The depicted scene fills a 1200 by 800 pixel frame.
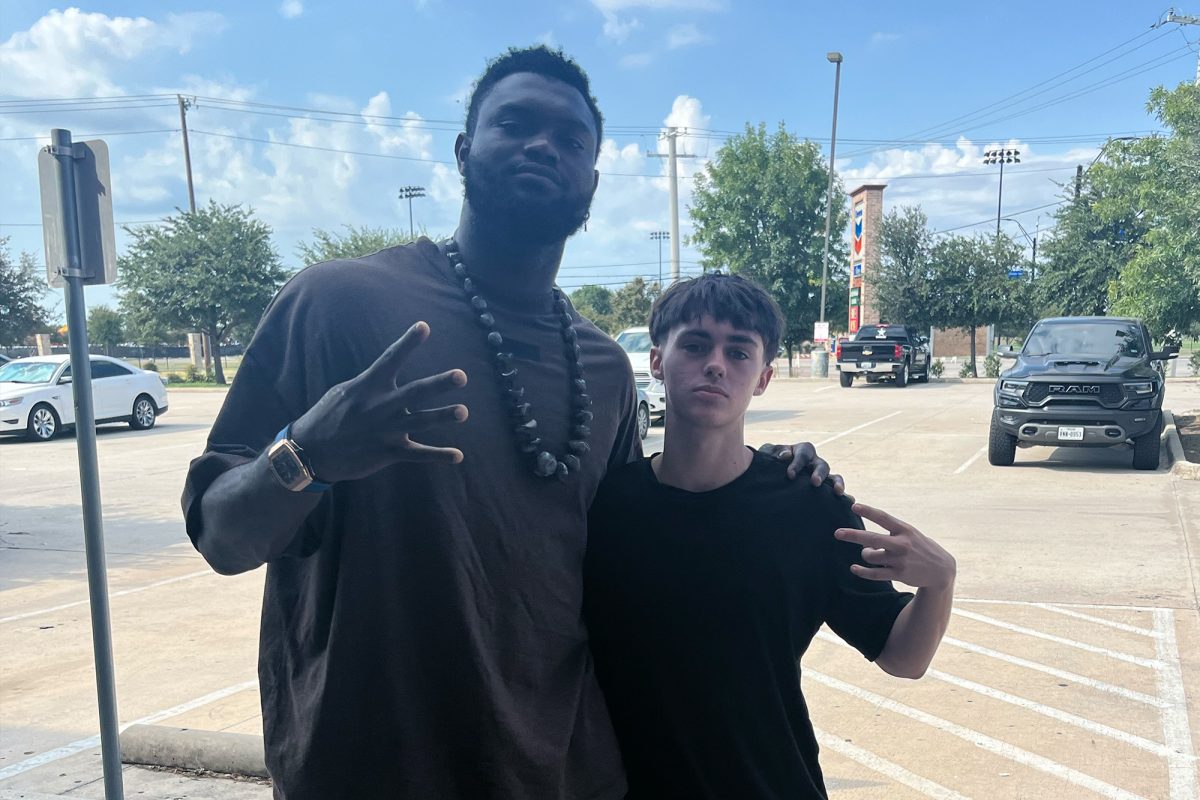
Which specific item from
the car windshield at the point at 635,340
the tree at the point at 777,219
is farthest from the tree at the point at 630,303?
the car windshield at the point at 635,340

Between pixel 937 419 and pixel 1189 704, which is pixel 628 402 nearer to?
pixel 1189 704

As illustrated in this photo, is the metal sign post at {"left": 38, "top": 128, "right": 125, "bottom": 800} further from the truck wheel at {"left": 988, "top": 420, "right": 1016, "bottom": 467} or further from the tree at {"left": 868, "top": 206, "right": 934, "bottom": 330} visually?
the tree at {"left": 868, "top": 206, "right": 934, "bottom": 330}

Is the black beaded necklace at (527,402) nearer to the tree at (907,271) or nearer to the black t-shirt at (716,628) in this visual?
the black t-shirt at (716,628)

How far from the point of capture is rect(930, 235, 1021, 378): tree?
3183cm

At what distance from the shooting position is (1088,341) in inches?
454

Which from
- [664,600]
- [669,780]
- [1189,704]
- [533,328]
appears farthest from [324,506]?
[1189,704]

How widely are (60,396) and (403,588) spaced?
1712 cm

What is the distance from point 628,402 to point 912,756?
2508 mm

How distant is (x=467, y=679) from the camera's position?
1509mm

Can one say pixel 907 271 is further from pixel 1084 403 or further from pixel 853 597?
pixel 853 597

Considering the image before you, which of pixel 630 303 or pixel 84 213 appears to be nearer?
pixel 84 213

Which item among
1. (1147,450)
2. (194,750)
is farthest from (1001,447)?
(194,750)

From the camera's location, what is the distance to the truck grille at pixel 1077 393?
34.0 feet

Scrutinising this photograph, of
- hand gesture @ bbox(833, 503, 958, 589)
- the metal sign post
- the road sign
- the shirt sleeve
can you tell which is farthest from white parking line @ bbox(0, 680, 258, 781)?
hand gesture @ bbox(833, 503, 958, 589)
